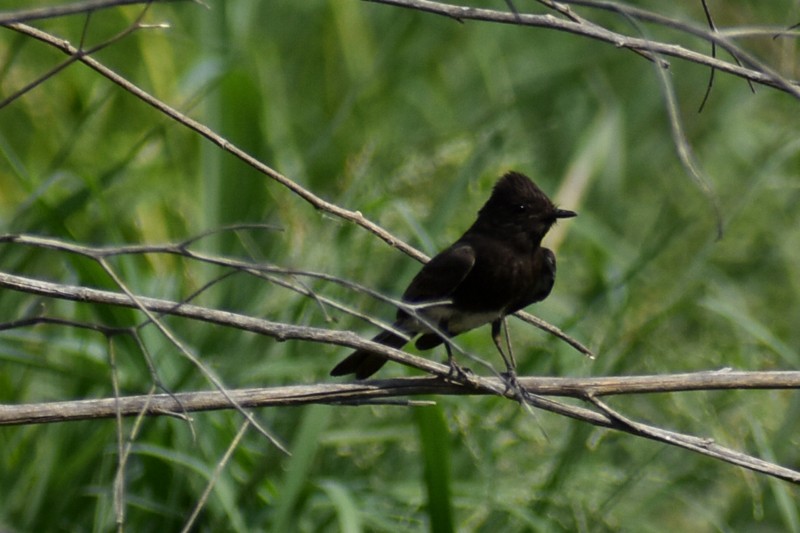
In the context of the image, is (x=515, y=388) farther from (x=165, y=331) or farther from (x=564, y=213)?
(x=564, y=213)

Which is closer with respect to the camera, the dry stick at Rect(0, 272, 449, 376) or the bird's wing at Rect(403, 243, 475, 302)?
the dry stick at Rect(0, 272, 449, 376)

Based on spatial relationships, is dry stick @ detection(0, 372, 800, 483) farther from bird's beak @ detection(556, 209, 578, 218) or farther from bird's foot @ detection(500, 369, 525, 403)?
bird's beak @ detection(556, 209, 578, 218)

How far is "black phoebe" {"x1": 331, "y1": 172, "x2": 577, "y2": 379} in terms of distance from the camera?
3.22m

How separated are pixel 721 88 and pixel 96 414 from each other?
574cm

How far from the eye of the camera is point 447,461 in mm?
3283

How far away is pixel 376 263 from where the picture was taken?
15.1 feet

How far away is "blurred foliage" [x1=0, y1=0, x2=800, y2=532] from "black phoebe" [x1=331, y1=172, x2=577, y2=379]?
0.26 metres

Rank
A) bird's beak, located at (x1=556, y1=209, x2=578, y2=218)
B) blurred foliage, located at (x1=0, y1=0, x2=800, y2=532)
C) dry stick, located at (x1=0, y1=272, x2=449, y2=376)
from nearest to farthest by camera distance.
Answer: dry stick, located at (x1=0, y1=272, x2=449, y2=376) → bird's beak, located at (x1=556, y1=209, x2=578, y2=218) → blurred foliage, located at (x1=0, y1=0, x2=800, y2=532)

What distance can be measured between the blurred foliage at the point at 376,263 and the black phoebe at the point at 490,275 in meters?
0.26

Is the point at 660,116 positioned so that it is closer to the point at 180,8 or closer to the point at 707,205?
the point at 707,205

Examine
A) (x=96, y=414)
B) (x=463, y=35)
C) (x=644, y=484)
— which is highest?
(x=463, y=35)

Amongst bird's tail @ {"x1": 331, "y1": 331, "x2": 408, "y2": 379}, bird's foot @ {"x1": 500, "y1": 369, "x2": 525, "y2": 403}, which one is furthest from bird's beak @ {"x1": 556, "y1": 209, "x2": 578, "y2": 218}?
bird's foot @ {"x1": 500, "y1": 369, "x2": 525, "y2": 403}

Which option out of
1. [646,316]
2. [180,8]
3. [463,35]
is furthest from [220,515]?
[463,35]

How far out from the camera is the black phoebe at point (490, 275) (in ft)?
10.6
